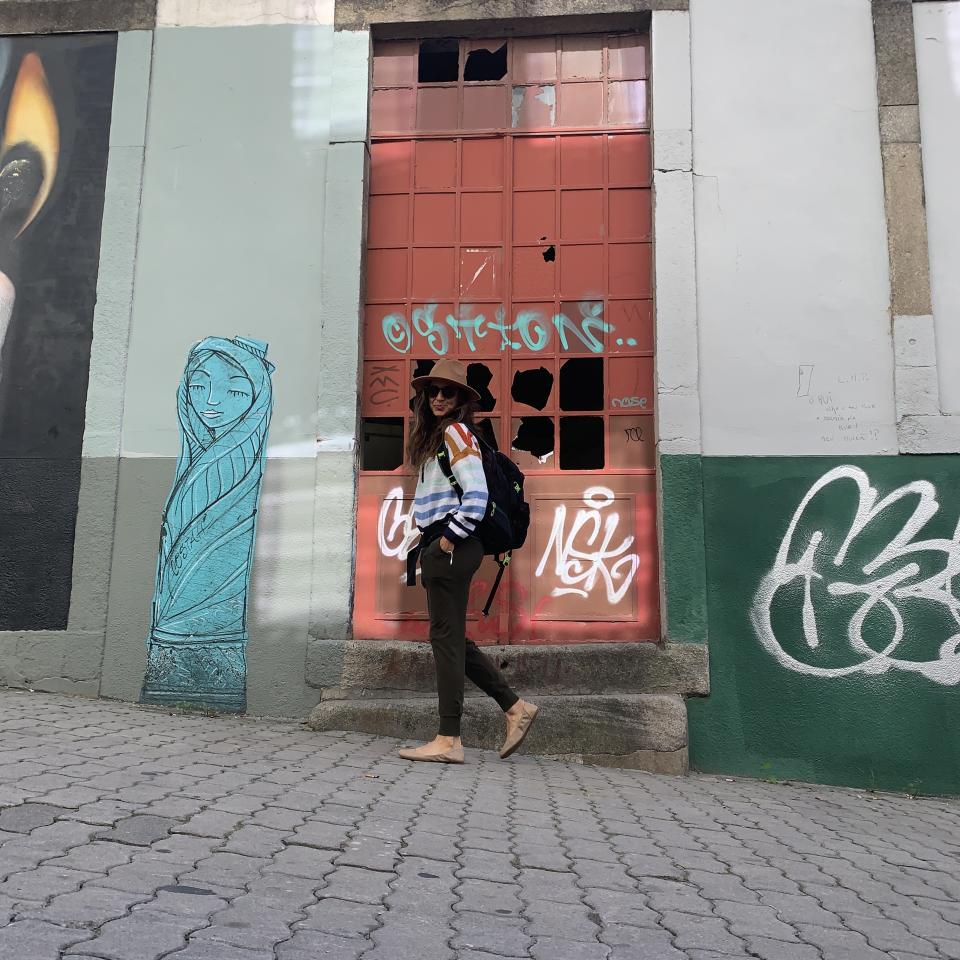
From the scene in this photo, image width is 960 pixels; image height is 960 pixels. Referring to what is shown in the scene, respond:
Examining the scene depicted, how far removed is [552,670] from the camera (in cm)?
560

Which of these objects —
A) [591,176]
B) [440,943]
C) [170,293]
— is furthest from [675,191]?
[440,943]

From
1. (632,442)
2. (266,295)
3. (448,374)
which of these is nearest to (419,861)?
(448,374)

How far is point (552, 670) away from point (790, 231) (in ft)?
10.2

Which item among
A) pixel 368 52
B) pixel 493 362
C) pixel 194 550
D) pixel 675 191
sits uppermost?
pixel 368 52

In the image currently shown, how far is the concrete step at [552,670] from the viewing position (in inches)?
218

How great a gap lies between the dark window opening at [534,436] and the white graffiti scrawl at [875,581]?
5.20 ft

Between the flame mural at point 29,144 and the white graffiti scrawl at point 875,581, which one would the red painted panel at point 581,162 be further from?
the flame mural at point 29,144

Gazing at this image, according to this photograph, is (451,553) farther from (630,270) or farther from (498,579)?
(630,270)

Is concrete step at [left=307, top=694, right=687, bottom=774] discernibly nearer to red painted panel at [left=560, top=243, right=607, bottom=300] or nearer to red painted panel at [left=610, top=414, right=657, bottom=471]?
red painted panel at [left=610, top=414, right=657, bottom=471]

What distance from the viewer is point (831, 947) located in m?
2.63

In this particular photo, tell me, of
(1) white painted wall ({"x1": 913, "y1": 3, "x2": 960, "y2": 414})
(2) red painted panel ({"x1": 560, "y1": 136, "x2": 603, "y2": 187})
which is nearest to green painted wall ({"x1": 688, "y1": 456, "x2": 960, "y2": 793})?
(1) white painted wall ({"x1": 913, "y1": 3, "x2": 960, "y2": 414})

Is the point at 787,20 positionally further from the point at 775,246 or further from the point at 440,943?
the point at 440,943

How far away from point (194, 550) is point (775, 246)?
409cm

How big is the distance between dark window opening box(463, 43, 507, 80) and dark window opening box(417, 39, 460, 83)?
112 millimetres
